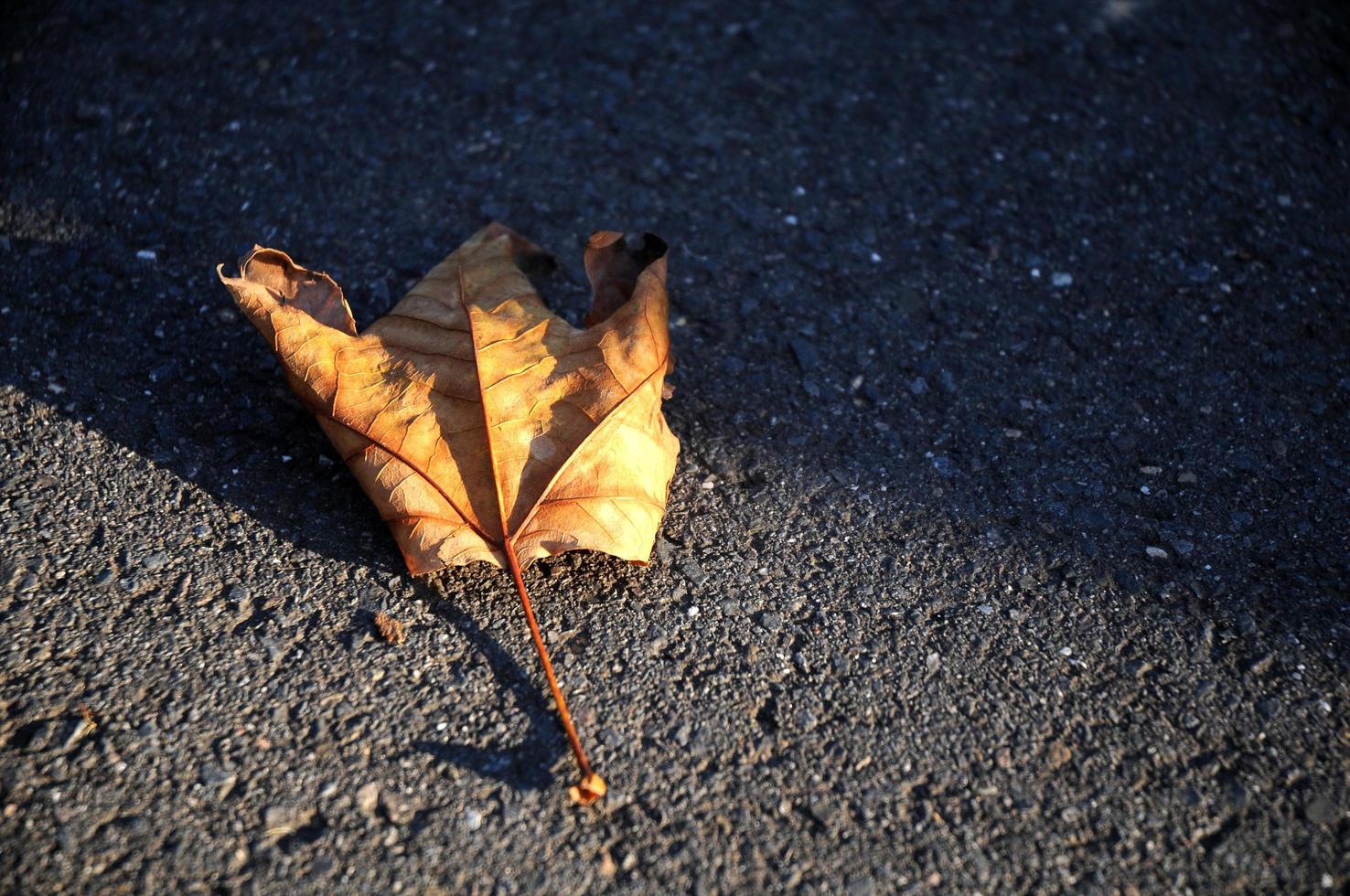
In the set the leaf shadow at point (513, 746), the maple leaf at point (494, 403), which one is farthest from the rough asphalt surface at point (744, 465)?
the maple leaf at point (494, 403)

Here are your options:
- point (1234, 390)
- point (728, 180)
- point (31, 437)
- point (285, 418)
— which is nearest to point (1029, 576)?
point (1234, 390)

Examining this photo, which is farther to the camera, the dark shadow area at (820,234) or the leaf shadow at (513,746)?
the dark shadow area at (820,234)

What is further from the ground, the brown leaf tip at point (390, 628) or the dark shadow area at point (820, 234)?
the dark shadow area at point (820, 234)

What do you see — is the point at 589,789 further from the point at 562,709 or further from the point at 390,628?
the point at 390,628

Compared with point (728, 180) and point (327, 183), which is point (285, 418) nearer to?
point (327, 183)

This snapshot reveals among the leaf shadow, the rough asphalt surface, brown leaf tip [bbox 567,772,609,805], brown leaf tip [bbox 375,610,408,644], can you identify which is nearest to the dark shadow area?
the rough asphalt surface

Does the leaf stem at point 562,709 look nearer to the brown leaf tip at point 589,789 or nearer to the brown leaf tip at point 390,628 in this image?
the brown leaf tip at point 589,789

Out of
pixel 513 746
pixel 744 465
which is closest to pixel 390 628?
pixel 513 746

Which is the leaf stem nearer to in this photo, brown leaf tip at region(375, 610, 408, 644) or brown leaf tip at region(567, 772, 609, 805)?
brown leaf tip at region(567, 772, 609, 805)
